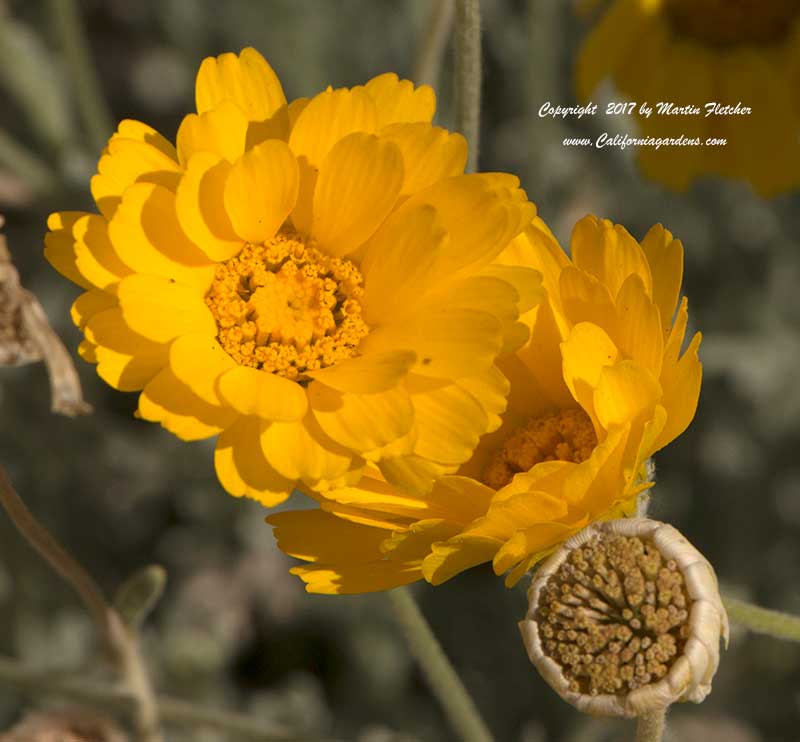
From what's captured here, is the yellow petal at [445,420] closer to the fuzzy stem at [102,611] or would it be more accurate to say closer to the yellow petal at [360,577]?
the yellow petal at [360,577]

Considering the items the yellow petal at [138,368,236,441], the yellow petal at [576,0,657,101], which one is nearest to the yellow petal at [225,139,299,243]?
the yellow petal at [138,368,236,441]

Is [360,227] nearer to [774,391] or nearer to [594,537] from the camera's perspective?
[594,537]

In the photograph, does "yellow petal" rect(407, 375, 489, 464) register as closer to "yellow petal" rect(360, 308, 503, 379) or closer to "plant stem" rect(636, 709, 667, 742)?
"yellow petal" rect(360, 308, 503, 379)

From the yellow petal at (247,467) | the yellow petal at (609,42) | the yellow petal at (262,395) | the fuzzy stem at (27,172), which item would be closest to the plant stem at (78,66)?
the fuzzy stem at (27,172)

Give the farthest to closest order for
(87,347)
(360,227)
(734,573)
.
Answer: (734,573)
(360,227)
(87,347)

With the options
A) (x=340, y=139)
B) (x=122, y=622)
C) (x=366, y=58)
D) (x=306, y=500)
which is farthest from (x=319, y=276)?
(x=366, y=58)

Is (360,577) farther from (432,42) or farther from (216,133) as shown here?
(432,42)
